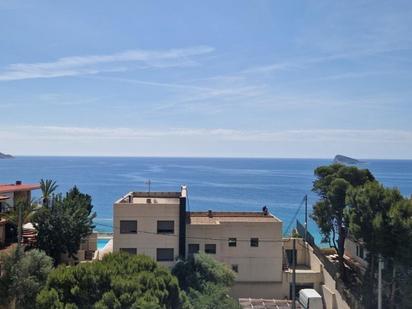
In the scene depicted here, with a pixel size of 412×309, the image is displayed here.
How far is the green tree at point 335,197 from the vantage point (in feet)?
120

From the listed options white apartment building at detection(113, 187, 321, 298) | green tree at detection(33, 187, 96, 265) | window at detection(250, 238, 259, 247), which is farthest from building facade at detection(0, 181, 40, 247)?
window at detection(250, 238, 259, 247)

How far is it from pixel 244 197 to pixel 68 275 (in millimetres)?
121823

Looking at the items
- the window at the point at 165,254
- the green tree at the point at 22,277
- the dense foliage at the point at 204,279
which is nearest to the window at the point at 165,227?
the window at the point at 165,254

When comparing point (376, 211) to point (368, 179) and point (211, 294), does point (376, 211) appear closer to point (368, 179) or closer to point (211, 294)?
point (368, 179)

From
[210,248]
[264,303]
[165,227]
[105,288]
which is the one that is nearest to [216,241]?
[210,248]

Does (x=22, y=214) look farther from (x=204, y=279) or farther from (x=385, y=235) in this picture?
(x=385, y=235)

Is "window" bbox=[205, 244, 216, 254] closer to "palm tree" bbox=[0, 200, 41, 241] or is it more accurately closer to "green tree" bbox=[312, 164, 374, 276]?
"green tree" bbox=[312, 164, 374, 276]

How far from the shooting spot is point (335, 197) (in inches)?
1435

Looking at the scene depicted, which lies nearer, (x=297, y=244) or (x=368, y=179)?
(x=368, y=179)

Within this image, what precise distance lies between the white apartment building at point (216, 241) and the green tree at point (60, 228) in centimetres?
268

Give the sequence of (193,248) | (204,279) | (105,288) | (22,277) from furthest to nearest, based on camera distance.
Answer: (193,248), (204,279), (22,277), (105,288)

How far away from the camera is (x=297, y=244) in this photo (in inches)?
1646

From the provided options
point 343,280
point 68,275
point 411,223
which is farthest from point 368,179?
point 68,275

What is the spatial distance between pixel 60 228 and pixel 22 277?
6652 mm
